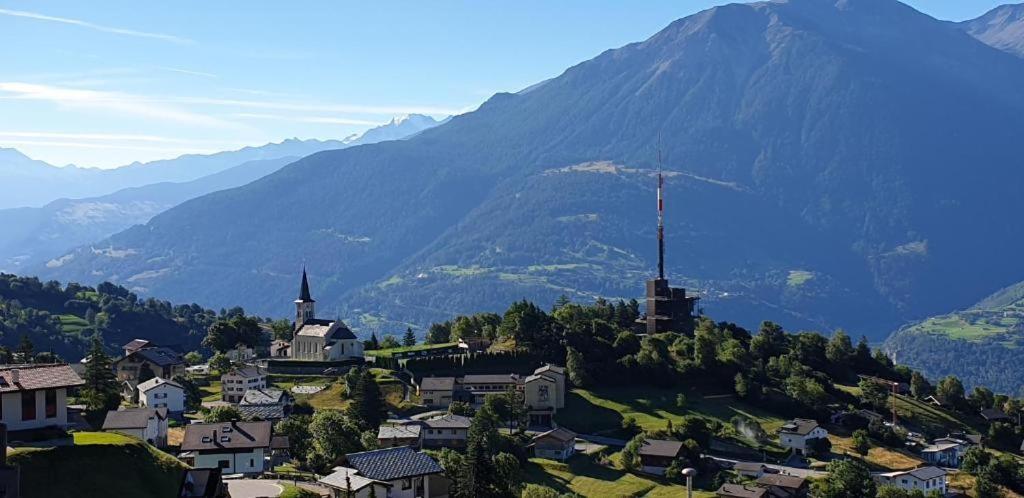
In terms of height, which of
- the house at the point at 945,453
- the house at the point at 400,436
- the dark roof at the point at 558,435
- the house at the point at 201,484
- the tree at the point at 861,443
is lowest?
the house at the point at 945,453

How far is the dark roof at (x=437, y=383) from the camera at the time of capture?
10853 cm

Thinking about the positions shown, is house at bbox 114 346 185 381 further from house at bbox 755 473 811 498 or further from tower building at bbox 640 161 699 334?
tower building at bbox 640 161 699 334

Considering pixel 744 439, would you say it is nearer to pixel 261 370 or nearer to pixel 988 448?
pixel 988 448

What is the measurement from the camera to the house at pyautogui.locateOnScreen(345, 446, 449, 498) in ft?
201

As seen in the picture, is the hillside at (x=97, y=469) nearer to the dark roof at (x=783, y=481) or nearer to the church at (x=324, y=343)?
the dark roof at (x=783, y=481)

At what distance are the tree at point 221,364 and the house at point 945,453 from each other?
75.8 meters

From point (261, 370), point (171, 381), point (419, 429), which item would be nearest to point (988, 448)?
point (419, 429)

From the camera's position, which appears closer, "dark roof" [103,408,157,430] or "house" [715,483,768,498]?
"dark roof" [103,408,157,430]

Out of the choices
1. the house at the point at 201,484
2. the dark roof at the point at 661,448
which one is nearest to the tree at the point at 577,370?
the dark roof at the point at 661,448

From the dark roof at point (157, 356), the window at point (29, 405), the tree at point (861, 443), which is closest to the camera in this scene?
the window at point (29, 405)

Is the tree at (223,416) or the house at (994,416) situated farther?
the house at (994,416)

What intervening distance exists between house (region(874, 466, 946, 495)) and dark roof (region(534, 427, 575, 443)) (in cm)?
2786

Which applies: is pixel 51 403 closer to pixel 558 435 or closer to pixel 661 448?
pixel 558 435

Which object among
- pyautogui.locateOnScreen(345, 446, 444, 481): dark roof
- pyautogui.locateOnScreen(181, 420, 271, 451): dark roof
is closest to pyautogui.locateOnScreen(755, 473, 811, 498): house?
pyautogui.locateOnScreen(345, 446, 444, 481): dark roof
